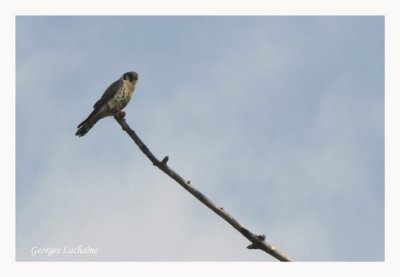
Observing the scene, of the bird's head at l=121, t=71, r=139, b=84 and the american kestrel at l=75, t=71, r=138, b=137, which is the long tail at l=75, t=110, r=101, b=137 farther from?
the bird's head at l=121, t=71, r=139, b=84

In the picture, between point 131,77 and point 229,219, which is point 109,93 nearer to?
point 131,77

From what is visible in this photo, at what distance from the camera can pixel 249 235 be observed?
3830 millimetres

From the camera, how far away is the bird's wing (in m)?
9.23

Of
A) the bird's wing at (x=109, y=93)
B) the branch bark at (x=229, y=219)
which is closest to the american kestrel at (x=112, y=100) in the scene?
the bird's wing at (x=109, y=93)

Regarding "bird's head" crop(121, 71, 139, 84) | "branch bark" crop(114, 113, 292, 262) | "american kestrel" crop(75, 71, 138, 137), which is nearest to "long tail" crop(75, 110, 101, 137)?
"american kestrel" crop(75, 71, 138, 137)

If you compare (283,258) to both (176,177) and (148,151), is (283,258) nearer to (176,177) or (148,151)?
(176,177)

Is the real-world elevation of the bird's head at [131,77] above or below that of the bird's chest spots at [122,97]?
above

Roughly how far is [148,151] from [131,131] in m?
0.76

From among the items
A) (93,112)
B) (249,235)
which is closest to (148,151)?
(249,235)

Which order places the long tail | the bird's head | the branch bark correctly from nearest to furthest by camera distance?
1. the branch bark
2. the long tail
3. the bird's head

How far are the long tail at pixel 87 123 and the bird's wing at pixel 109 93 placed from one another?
19 centimetres

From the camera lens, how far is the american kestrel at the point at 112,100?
356 inches

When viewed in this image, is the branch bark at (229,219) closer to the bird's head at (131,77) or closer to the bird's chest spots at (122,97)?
the bird's chest spots at (122,97)

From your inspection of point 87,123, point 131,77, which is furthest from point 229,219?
point 131,77
